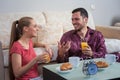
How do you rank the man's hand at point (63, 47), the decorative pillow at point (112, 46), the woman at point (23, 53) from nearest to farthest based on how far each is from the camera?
the woman at point (23, 53) < the man's hand at point (63, 47) < the decorative pillow at point (112, 46)

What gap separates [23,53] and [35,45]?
1.99 feet

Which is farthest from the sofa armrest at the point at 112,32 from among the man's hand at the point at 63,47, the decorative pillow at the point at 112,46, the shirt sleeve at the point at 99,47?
the man's hand at the point at 63,47

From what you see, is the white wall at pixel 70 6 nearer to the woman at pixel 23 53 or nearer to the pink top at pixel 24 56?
the woman at pixel 23 53

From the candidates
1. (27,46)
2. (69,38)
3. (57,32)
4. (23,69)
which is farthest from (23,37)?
(57,32)

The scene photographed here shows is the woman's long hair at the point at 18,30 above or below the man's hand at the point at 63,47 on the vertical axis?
above

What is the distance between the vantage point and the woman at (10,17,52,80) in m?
1.93

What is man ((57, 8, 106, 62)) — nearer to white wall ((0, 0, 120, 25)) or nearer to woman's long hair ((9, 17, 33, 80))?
woman's long hair ((9, 17, 33, 80))

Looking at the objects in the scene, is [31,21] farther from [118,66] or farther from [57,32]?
[57,32]

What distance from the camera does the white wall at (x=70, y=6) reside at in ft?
11.6

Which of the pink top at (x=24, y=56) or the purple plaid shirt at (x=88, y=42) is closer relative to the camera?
the pink top at (x=24, y=56)

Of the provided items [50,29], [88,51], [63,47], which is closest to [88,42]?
[88,51]

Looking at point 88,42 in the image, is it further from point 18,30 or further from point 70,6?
point 70,6

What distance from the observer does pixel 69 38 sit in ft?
7.87

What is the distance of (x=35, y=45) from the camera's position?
8.63ft
